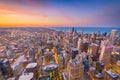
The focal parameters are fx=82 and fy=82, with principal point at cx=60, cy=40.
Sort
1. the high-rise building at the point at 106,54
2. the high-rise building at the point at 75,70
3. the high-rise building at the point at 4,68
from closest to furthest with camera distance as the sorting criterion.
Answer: the high-rise building at the point at 75,70 < the high-rise building at the point at 4,68 < the high-rise building at the point at 106,54

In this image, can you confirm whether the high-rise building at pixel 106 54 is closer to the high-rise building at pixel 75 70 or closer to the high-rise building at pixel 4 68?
the high-rise building at pixel 75 70

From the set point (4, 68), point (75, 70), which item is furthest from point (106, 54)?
point (4, 68)

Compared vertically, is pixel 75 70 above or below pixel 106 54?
above

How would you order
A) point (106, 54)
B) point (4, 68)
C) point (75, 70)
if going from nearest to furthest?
point (75, 70) < point (4, 68) < point (106, 54)

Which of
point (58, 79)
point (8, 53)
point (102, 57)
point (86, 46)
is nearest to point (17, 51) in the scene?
point (8, 53)

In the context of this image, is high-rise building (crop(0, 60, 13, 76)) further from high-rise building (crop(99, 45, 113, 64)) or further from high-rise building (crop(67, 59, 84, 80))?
high-rise building (crop(99, 45, 113, 64))

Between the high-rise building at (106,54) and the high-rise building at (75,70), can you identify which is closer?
the high-rise building at (75,70)

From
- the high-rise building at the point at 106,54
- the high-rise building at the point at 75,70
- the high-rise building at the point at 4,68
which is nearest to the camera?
the high-rise building at the point at 75,70

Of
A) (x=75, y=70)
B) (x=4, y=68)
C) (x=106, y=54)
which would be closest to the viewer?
(x=75, y=70)

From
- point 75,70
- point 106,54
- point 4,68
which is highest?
point 75,70

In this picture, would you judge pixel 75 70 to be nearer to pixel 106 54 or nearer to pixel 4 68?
pixel 4 68

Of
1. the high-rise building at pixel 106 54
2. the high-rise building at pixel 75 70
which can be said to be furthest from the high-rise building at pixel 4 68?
the high-rise building at pixel 106 54
